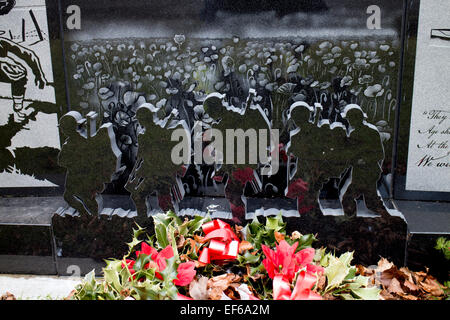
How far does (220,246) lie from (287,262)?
0.89 ft

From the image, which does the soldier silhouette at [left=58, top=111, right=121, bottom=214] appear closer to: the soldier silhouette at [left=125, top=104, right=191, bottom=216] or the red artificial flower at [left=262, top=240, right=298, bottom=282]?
the soldier silhouette at [left=125, top=104, right=191, bottom=216]

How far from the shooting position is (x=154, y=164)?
2.50 meters

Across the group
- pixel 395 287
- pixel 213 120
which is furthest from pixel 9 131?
pixel 395 287

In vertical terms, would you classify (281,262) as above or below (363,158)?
below

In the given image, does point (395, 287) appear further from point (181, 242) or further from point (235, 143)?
point (235, 143)

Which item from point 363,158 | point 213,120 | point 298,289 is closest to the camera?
point 298,289

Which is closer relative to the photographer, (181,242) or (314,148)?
(181,242)

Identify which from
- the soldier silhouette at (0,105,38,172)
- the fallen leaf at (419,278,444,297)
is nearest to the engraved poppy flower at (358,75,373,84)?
the fallen leaf at (419,278,444,297)

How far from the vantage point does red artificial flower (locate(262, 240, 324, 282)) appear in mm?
1443

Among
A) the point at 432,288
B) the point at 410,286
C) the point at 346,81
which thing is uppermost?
the point at 346,81

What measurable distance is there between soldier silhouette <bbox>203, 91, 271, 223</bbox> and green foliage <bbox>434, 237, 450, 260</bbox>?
3.60ft
